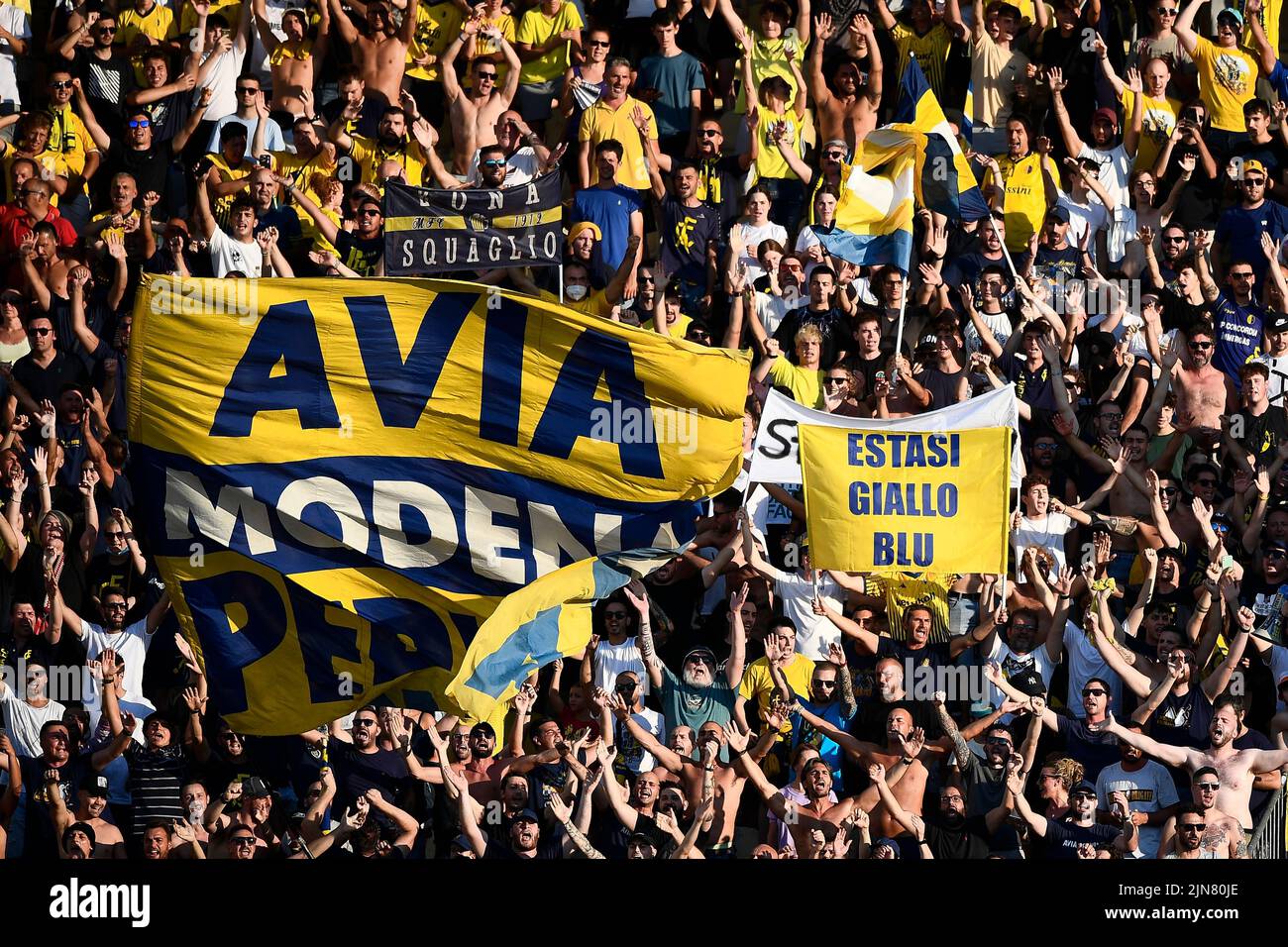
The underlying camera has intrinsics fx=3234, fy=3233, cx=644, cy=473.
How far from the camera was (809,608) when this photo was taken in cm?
1920

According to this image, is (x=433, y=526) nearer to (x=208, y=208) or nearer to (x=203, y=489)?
(x=203, y=489)

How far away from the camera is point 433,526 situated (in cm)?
1689

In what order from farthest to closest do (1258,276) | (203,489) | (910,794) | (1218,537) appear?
(1258,276) → (1218,537) → (910,794) → (203,489)

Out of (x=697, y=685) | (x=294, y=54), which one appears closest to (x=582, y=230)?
(x=294, y=54)

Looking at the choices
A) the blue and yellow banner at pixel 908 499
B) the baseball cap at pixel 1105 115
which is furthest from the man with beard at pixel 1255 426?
the baseball cap at pixel 1105 115

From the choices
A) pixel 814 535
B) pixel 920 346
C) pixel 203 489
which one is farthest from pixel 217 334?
pixel 920 346

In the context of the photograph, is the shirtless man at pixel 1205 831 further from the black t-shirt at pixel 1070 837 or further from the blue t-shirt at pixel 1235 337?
the blue t-shirt at pixel 1235 337

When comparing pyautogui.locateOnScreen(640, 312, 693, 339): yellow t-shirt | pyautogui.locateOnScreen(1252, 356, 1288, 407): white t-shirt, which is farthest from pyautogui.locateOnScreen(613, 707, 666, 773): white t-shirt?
pyautogui.locateOnScreen(1252, 356, 1288, 407): white t-shirt

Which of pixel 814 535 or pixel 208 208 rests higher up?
pixel 208 208

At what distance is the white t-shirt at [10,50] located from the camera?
2198 centimetres

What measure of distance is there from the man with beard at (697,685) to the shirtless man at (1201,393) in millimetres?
3399

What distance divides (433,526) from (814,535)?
9.28ft

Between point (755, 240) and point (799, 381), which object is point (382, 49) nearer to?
point (755, 240)
